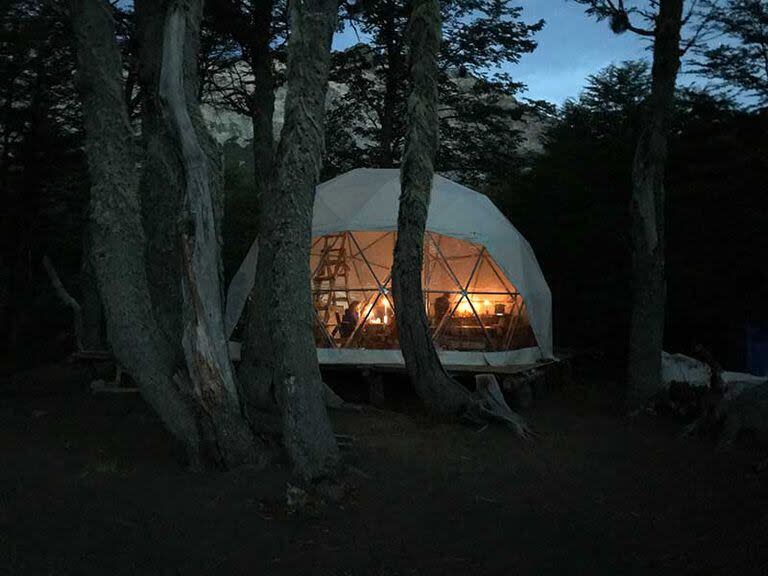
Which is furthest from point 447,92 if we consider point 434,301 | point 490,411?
point 490,411

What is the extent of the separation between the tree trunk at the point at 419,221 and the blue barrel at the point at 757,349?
6.96 metres

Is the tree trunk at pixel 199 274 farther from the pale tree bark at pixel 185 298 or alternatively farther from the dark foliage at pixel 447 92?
the dark foliage at pixel 447 92

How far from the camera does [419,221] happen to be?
972 cm

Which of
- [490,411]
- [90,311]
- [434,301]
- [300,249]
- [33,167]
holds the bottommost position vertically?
[490,411]

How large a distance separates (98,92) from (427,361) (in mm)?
4968

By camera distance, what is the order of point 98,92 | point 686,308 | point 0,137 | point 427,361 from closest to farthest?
point 98,92 → point 427,361 → point 686,308 → point 0,137

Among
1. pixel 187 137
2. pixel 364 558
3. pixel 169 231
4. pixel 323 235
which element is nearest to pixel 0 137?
pixel 323 235

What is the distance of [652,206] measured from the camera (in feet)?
35.5

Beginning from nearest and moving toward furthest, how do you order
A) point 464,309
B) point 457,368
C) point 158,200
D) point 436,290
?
point 158,200, point 457,368, point 436,290, point 464,309

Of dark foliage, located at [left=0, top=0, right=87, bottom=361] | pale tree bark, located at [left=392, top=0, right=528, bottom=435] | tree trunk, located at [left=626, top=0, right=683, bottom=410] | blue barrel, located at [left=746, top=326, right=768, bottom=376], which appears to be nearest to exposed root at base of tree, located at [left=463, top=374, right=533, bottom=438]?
pale tree bark, located at [left=392, top=0, right=528, bottom=435]

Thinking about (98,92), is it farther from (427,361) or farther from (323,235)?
(323,235)

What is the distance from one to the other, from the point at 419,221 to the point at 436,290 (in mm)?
4346

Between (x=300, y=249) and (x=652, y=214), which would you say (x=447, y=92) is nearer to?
(x=652, y=214)

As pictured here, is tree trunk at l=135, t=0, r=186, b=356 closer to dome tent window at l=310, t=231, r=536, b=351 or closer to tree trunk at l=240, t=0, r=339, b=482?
tree trunk at l=240, t=0, r=339, b=482
